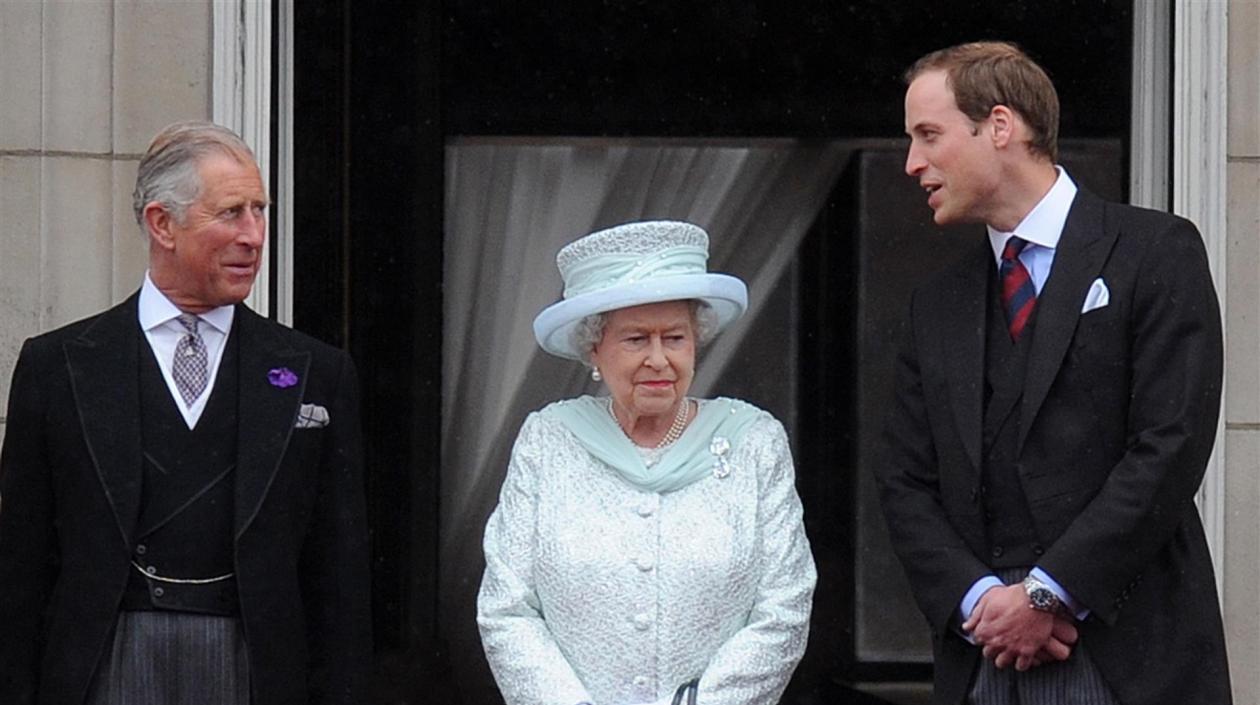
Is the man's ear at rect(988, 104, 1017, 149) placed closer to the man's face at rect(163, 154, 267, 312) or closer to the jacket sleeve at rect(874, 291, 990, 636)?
the jacket sleeve at rect(874, 291, 990, 636)

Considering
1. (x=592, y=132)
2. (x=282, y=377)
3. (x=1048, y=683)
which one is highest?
(x=592, y=132)

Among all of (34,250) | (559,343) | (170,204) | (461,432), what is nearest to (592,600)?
(559,343)

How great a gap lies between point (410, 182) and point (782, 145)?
1155 mm

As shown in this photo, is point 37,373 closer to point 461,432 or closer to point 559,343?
point 559,343

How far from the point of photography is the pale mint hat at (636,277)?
14.0 feet

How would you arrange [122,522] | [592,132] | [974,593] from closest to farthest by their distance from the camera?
1. [122,522]
2. [974,593]
3. [592,132]

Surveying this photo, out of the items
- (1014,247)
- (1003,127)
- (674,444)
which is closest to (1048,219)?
(1014,247)

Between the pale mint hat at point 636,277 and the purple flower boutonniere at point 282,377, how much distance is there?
0.52 meters

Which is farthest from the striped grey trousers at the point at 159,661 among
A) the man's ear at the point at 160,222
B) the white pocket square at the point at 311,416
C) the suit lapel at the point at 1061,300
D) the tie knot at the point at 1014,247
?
the tie knot at the point at 1014,247

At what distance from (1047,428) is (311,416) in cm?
135

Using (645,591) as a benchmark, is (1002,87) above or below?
above

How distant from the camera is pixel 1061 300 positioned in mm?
4133

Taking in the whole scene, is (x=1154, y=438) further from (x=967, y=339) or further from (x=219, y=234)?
(x=219, y=234)

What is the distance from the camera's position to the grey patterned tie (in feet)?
13.4
